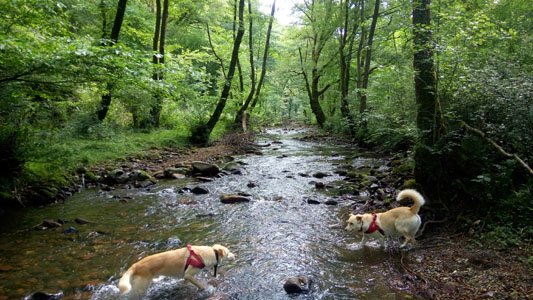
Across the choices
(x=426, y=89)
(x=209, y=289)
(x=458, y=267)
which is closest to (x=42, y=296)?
(x=209, y=289)

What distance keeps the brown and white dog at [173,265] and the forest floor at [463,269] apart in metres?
2.67

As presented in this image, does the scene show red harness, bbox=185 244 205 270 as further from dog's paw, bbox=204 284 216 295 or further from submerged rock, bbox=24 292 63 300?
submerged rock, bbox=24 292 63 300

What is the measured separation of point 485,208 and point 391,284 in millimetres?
2702

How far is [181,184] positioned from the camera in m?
11.5

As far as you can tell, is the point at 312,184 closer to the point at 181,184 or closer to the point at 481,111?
the point at 181,184

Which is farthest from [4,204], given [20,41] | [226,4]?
[226,4]

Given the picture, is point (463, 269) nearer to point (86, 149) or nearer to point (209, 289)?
point (209, 289)

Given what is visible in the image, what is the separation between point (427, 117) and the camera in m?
7.61

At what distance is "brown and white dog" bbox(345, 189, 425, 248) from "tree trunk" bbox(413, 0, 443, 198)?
156 centimetres

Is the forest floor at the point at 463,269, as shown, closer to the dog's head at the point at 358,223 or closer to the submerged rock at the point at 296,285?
the dog's head at the point at 358,223

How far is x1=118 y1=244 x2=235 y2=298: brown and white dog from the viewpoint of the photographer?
4.31 m

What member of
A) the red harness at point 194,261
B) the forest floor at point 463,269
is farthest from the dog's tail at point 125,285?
the forest floor at point 463,269

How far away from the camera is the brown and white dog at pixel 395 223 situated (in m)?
5.87

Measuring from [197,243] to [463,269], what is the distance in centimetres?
457
